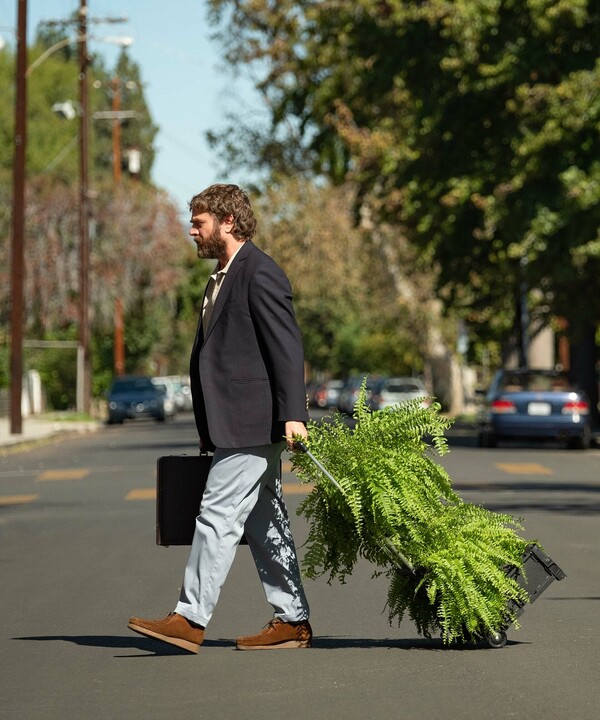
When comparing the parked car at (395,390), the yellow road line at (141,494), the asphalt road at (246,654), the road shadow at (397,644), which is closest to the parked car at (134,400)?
the parked car at (395,390)

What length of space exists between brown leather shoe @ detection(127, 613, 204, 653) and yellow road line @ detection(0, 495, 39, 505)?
11217 millimetres

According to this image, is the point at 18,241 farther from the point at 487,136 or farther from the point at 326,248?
the point at 326,248

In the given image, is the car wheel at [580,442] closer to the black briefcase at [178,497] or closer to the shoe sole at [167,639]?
the black briefcase at [178,497]

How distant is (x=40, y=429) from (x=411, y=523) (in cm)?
3496

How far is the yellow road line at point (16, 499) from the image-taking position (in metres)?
18.9

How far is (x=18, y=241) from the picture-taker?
36312 millimetres

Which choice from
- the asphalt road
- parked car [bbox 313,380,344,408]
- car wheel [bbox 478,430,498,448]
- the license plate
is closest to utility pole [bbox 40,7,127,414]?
car wheel [bbox 478,430,498,448]

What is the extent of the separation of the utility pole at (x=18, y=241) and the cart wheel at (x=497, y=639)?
94.3 feet

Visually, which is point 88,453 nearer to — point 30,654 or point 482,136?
point 482,136

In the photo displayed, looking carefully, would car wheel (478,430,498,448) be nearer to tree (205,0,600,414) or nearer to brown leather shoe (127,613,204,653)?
tree (205,0,600,414)

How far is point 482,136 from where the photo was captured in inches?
1289

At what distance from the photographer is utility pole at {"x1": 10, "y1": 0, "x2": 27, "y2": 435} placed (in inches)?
1427

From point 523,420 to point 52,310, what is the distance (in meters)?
35.2

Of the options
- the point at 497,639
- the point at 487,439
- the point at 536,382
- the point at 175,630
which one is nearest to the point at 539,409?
the point at 536,382
